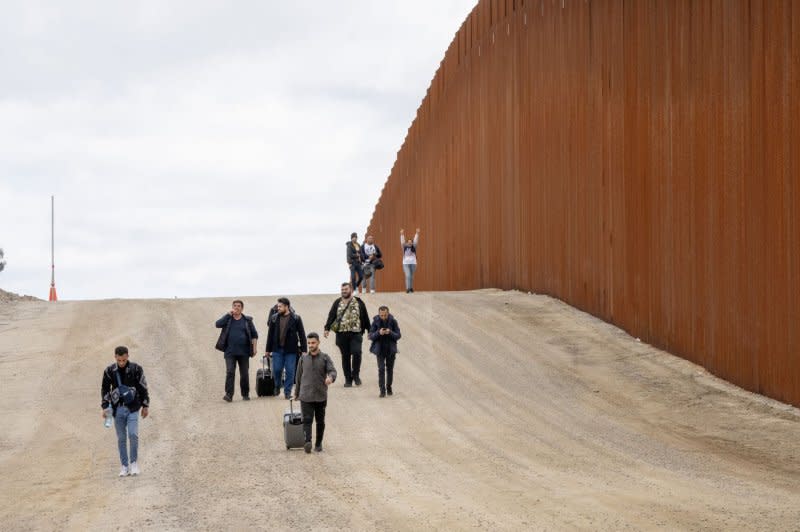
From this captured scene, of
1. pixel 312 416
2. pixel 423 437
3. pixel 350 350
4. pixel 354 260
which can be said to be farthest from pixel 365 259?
pixel 312 416

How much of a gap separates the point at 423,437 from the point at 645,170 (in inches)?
354

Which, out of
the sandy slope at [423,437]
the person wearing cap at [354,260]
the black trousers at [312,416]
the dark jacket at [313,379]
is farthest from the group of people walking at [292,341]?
the person wearing cap at [354,260]

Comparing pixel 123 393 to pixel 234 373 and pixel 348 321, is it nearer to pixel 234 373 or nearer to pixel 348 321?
pixel 234 373

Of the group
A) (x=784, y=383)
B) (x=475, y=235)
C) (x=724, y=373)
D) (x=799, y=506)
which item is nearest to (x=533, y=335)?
(x=724, y=373)

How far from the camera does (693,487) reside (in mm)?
13820

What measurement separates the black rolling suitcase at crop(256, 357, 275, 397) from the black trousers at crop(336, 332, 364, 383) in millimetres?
1384

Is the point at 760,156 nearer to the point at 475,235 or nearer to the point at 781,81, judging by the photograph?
the point at 781,81

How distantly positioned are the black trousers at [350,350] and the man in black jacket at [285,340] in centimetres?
100

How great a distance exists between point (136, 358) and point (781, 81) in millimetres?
12724

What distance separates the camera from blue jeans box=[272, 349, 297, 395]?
19656 millimetres

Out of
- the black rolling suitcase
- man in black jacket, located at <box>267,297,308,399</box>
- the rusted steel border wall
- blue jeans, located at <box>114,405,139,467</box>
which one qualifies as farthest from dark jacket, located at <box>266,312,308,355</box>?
the rusted steel border wall

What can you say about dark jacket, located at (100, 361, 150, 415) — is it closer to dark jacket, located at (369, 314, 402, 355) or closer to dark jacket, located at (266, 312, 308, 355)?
A: dark jacket, located at (266, 312, 308, 355)

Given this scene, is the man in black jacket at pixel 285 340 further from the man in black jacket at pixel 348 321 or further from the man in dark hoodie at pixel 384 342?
the man in dark hoodie at pixel 384 342

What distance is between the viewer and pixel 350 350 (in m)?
20.8
